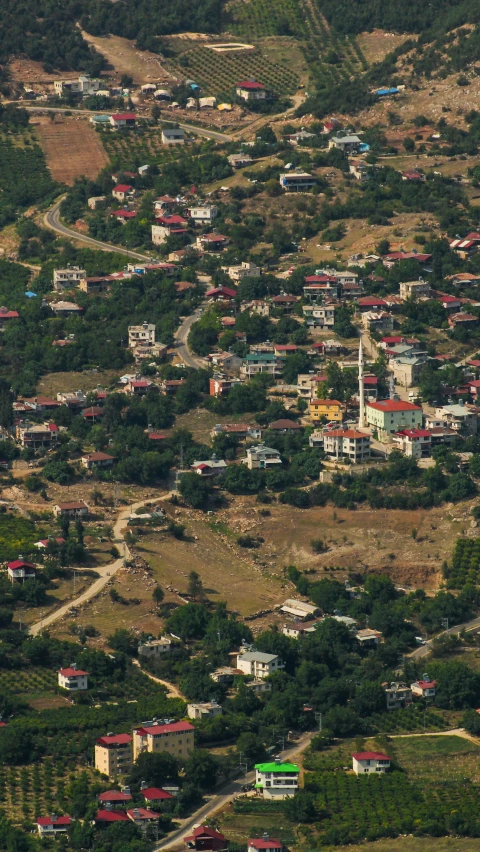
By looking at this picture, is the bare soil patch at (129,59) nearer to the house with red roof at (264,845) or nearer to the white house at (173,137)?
the white house at (173,137)

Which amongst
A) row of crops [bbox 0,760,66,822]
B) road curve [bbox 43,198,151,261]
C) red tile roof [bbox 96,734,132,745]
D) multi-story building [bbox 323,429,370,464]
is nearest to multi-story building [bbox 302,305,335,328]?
multi-story building [bbox 323,429,370,464]

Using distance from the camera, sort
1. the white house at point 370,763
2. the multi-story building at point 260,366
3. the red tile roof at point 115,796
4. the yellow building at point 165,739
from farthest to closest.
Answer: the multi-story building at point 260,366 → the white house at point 370,763 → the yellow building at point 165,739 → the red tile roof at point 115,796

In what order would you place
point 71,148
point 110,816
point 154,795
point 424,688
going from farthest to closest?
point 71,148 → point 424,688 → point 154,795 → point 110,816

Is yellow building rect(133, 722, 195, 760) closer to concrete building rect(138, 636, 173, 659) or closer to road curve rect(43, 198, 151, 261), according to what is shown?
concrete building rect(138, 636, 173, 659)

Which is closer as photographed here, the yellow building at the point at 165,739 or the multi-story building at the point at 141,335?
the yellow building at the point at 165,739

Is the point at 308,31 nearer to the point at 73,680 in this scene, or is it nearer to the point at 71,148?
the point at 71,148

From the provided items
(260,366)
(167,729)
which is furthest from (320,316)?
(167,729)

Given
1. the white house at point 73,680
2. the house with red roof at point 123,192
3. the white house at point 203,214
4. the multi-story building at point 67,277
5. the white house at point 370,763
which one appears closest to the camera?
the white house at point 370,763

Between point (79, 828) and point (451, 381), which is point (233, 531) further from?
point (79, 828)

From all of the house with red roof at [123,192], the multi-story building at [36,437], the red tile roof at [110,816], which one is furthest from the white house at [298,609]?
the house with red roof at [123,192]
